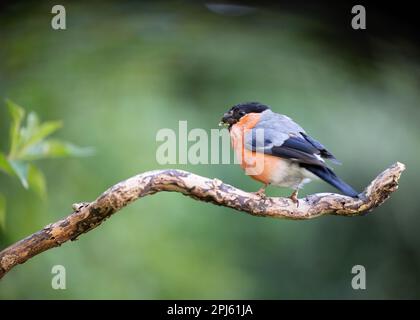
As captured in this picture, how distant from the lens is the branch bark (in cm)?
204

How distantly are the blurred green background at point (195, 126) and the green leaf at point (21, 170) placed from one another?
1.49 meters

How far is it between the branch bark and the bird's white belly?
0.14m

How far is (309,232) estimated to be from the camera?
4.50 metres

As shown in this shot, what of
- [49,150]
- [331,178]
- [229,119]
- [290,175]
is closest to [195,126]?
[229,119]

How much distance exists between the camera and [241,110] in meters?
2.60

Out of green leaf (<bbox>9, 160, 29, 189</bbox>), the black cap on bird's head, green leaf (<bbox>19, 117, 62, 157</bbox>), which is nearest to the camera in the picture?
green leaf (<bbox>9, 160, 29, 189</bbox>)

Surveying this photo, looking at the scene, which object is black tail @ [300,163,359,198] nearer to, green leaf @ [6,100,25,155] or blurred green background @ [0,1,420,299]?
green leaf @ [6,100,25,155]

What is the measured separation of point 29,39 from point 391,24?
311 cm

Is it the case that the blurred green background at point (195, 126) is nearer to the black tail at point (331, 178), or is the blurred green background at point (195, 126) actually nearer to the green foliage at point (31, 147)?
the green foliage at point (31, 147)

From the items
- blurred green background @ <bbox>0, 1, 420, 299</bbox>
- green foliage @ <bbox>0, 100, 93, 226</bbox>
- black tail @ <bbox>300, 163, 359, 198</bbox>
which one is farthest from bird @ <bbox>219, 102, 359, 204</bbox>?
blurred green background @ <bbox>0, 1, 420, 299</bbox>

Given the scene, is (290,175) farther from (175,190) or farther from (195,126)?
(195,126)

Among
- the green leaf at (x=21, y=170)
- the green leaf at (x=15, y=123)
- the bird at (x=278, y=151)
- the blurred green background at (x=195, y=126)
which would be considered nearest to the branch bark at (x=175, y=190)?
the bird at (x=278, y=151)

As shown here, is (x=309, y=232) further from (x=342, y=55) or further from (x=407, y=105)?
(x=342, y=55)

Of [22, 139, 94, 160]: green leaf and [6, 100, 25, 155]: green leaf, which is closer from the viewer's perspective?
[6, 100, 25, 155]: green leaf
